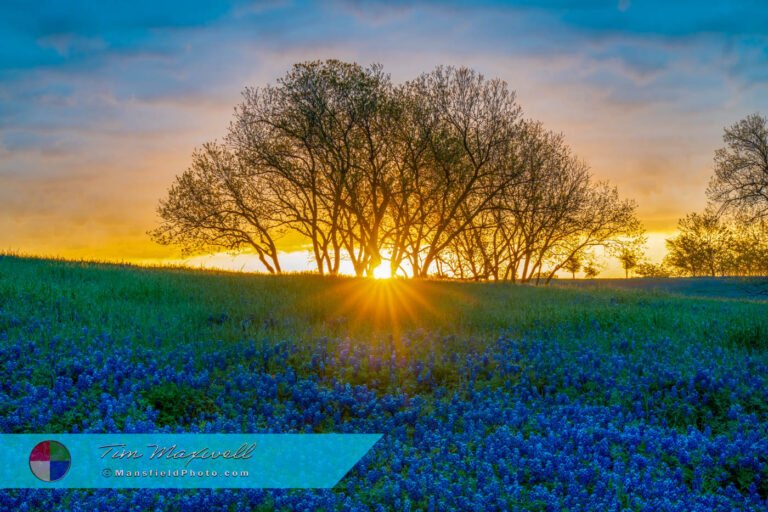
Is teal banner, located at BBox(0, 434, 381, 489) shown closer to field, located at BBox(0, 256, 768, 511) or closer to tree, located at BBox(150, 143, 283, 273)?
field, located at BBox(0, 256, 768, 511)

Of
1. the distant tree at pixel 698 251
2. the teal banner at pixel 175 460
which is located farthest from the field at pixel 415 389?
the distant tree at pixel 698 251

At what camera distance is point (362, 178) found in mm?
34188

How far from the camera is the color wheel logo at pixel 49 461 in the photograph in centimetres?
678

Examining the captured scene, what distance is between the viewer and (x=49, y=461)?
23.1 ft

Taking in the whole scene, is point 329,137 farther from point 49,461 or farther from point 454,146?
point 49,461

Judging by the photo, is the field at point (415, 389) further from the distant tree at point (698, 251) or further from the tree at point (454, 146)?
the distant tree at point (698, 251)

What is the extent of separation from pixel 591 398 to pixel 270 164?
2585 centimetres

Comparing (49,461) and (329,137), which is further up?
(329,137)

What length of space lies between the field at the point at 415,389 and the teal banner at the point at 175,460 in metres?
0.27

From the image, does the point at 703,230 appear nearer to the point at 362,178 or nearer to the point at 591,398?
the point at 362,178

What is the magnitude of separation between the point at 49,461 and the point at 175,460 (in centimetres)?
142

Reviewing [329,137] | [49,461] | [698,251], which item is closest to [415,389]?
[49,461]

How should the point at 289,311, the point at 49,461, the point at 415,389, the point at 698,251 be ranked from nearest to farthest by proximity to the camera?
the point at 49,461 → the point at 415,389 → the point at 289,311 → the point at 698,251

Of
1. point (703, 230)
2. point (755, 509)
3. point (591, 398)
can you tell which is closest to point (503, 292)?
point (591, 398)
